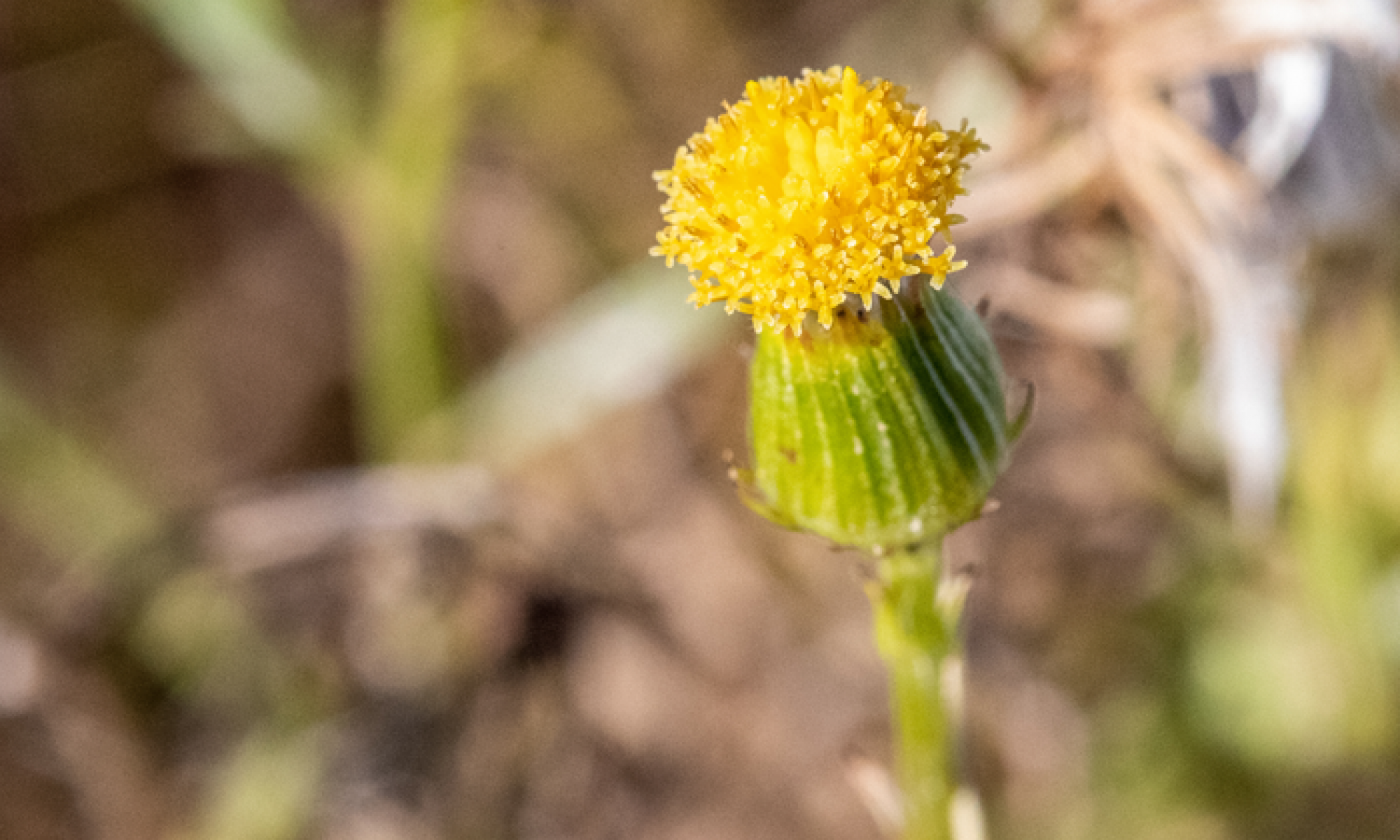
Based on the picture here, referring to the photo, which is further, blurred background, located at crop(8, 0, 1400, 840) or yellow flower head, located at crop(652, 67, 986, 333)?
blurred background, located at crop(8, 0, 1400, 840)

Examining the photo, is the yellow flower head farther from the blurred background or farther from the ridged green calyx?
the blurred background

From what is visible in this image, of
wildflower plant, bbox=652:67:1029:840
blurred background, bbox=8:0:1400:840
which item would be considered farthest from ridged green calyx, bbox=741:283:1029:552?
blurred background, bbox=8:0:1400:840

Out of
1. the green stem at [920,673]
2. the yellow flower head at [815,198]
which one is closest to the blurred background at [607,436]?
the green stem at [920,673]

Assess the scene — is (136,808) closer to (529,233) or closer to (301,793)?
(301,793)

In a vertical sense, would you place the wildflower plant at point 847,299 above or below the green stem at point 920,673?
above

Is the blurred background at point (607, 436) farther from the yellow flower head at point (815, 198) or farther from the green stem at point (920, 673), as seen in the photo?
the yellow flower head at point (815, 198)
